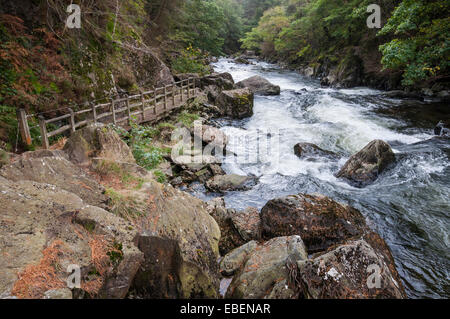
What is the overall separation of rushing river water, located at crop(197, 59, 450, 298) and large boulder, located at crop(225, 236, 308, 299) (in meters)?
2.35

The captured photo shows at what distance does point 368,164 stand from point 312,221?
14.2ft

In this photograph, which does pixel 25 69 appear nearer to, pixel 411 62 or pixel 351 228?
pixel 351 228

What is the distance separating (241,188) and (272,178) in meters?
1.36

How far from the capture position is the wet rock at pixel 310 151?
10328mm

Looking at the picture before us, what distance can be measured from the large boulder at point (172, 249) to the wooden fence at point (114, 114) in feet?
14.3

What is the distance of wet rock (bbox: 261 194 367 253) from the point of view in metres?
5.29

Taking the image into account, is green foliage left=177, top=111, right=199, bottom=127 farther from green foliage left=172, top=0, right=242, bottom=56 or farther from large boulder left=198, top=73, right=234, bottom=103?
green foliage left=172, top=0, right=242, bottom=56

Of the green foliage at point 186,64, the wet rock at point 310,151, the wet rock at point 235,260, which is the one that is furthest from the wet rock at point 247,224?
the green foliage at point 186,64
